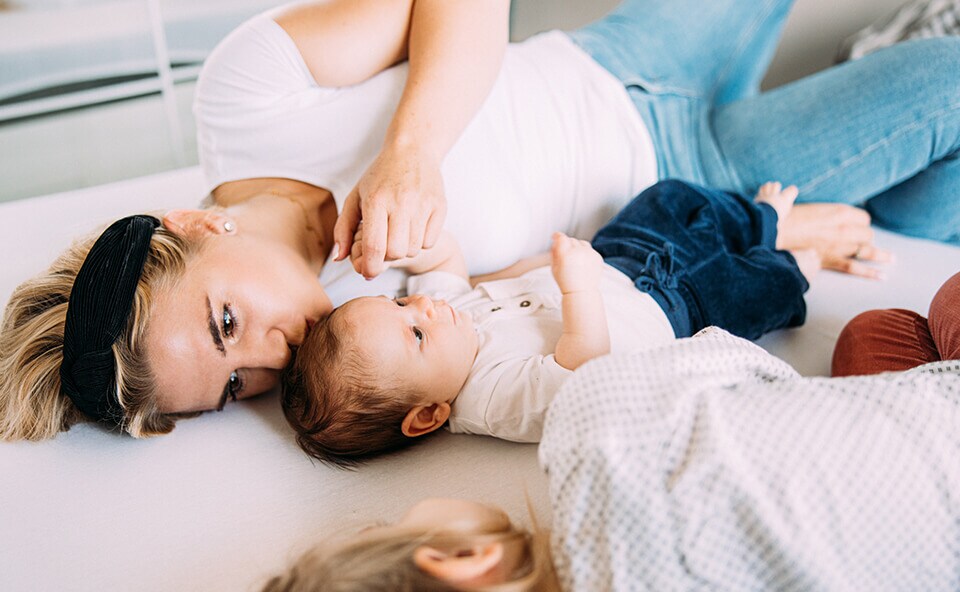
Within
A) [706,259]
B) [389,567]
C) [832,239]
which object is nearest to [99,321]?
[389,567]

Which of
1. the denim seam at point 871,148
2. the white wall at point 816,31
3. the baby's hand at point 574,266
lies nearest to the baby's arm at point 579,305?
the baby's hand at point 574,266

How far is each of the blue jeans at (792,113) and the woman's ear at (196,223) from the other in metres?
0.76

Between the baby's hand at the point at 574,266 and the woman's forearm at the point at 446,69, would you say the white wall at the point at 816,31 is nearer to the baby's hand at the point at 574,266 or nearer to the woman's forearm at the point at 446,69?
the woman's forearm at the point at 446,69

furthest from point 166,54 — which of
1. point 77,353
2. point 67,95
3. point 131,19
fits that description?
point 77,353

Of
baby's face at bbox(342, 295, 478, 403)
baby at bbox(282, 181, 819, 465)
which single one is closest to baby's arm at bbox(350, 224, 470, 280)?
baby at bbox(282, 181, 819, 465)

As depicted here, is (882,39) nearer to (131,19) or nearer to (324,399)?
(324,399)

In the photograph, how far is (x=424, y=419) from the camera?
3.44ft

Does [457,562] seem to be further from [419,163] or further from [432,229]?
[419,163]

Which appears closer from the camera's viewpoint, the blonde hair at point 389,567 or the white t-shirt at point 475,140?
the blonde hair at point 389,567

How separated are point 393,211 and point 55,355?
474 millimetres

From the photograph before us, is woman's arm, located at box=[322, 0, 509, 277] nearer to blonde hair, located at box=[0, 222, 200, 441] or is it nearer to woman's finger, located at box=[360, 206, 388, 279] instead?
woman's finger, located at box=[360, 206, 388, 279]

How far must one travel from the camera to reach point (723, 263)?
122 centimetres

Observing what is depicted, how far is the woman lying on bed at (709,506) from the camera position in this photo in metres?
0.66

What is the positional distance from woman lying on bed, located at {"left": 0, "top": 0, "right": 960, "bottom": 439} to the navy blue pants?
129 millimetres
